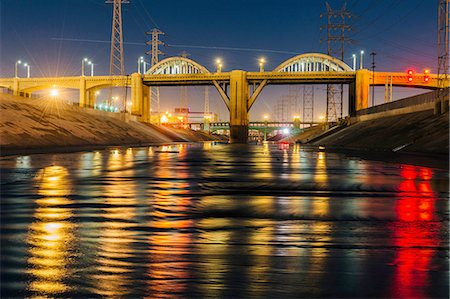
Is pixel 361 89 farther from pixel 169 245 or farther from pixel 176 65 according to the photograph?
pixel 169 245

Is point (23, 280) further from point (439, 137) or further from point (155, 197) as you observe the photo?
point (439, 137)

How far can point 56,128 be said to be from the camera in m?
56.3

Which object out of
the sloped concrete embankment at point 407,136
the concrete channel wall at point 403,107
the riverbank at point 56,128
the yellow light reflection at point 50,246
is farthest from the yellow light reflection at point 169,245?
the concrete channel wall at point 403,107

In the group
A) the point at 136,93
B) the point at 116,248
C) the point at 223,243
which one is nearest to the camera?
the point at 116,248

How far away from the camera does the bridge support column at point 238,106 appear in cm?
10475

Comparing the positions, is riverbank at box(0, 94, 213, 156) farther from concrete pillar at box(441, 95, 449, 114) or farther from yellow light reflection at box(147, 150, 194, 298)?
concrete pillar at box(441, 95, 449, 114)

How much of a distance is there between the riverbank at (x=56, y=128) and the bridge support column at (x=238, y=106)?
71.3ft

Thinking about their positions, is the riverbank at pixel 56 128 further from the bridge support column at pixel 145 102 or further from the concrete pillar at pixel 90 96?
the concrete pillar at pixel 90 96

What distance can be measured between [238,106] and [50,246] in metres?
Result: 99.5

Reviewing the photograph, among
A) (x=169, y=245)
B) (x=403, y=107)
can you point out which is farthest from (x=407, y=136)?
(x=169, y=245)

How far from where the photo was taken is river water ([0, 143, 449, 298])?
5.50 m

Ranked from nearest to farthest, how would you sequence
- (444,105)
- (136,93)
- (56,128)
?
1. (444,105)
2. (56,128)
3. (136,93)

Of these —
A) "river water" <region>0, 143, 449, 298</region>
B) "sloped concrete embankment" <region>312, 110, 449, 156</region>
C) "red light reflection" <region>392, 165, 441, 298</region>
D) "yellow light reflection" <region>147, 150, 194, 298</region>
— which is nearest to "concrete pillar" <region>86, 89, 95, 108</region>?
"sloped concrete embankment" <region>312, 110, 449, 156</region>

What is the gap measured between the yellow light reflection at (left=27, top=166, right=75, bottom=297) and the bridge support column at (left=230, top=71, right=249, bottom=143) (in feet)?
305
